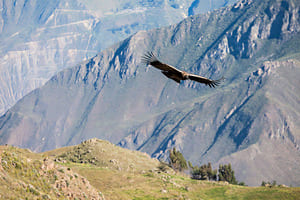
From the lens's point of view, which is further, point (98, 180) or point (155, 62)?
point (98, 180)

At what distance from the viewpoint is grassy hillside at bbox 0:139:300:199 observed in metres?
50.5

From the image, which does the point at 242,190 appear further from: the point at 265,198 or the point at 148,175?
the point at 148,175

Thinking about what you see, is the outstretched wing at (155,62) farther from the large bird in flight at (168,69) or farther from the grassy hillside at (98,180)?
the grassy hillside at (98,180)

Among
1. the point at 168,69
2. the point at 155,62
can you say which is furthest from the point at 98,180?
the point at 155,62

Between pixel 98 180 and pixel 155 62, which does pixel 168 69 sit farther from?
pixel 98 180

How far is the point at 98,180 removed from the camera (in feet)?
266

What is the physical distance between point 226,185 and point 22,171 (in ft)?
172

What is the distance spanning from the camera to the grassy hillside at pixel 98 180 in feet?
166

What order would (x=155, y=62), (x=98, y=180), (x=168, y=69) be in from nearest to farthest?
(x=155, y=62)
(x=168, y=69)
(x=98, y=180)

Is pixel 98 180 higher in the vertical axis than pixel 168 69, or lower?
lower

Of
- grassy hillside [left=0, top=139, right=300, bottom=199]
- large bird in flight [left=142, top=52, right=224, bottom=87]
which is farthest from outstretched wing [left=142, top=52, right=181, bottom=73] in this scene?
grassy hillside [left=0, top=139, right=300, bottom=199]

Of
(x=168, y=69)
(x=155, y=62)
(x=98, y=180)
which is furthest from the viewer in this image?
(x=98, y=180)

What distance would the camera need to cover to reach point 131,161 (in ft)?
367

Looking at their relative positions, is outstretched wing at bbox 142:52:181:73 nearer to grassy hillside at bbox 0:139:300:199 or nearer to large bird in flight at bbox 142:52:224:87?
large bird in flight at bbox 142:52:224:87
